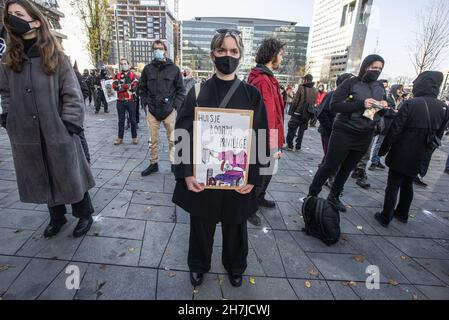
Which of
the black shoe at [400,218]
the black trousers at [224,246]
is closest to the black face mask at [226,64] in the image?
the black trousers at [224,246]

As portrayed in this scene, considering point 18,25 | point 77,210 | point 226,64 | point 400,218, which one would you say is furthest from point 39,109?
point 400,218

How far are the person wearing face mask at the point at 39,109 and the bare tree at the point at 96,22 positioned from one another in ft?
61.8

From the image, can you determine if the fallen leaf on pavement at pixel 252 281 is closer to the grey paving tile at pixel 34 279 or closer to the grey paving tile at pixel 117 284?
the grey paving tile at pixel 117 284

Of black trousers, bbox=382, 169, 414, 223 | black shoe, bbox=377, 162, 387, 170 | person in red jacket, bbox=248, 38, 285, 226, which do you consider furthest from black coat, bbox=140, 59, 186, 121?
black shoe, bbox=377, 162, 387, 170

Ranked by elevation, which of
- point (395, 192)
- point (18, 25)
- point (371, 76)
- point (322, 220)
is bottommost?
point (322, 220)

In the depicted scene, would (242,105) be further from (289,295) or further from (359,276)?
(359,276)

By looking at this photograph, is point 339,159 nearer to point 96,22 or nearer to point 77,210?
point 77,210

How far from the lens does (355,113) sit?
11.1ft

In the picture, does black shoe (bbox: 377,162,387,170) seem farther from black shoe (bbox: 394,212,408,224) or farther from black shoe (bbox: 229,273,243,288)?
black shoe (bbox: 229,273,243,288)

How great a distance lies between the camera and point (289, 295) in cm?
221

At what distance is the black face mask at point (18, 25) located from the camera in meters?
2.16

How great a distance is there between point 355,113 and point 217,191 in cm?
246
